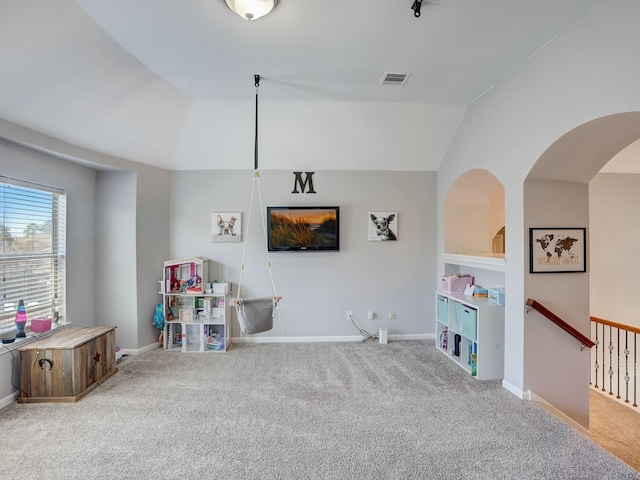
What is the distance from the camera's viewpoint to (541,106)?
2.62 m

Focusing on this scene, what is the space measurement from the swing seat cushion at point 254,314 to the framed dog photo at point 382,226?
6.53 ft

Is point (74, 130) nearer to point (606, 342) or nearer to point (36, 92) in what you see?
point (36, 92)

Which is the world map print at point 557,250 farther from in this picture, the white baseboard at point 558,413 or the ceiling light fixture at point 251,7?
the ceiling light fixture at point 251,7

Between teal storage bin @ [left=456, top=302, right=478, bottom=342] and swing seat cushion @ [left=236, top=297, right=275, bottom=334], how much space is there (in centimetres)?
230

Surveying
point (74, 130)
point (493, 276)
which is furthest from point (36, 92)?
point (493, 276)

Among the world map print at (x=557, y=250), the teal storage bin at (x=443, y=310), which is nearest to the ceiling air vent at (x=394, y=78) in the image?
the world map print at (x=557, y=250)

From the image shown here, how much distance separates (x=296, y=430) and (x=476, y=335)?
223 cm

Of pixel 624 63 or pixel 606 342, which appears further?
pixel 606 342

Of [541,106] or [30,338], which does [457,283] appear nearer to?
[541,106]

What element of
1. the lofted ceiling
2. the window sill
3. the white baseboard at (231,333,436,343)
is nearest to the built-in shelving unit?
the white baseboard at (231,333,436,343)

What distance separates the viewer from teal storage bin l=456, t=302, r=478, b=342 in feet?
11.0

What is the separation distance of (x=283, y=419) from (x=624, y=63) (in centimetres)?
362

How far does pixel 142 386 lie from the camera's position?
3088mm

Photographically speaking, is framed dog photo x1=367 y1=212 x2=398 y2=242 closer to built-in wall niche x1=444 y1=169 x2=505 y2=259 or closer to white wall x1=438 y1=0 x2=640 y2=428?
built-in wall niche x1=444 y1=169 x2=505 y2=259
